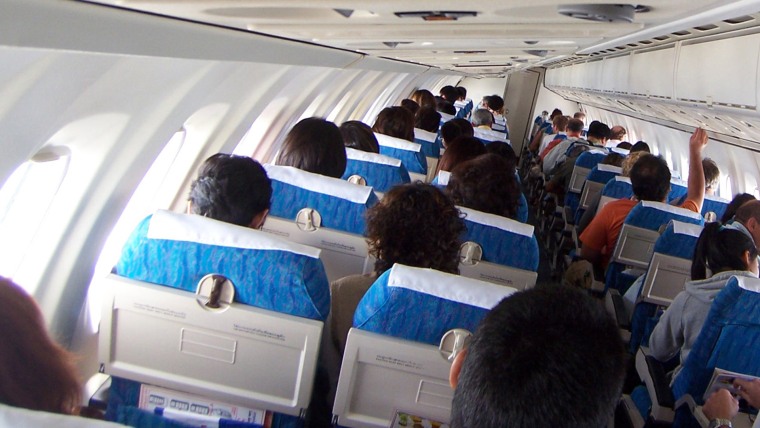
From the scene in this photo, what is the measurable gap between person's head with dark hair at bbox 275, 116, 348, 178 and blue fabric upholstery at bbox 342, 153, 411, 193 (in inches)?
21.8

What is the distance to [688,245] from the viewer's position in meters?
4.14

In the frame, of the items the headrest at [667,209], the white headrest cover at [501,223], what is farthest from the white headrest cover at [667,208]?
the white headrest cover at [501,223]

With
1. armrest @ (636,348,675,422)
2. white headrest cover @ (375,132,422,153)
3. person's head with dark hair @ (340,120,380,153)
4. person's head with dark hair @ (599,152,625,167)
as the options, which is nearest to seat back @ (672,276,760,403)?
armrest @ (636,348,675,422)

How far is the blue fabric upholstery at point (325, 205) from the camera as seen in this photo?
135 inches

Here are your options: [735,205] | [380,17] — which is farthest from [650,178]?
[380,17]

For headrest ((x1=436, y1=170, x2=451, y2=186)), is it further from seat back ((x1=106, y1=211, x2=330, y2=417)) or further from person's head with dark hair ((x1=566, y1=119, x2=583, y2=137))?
person's head with dark hair ((x1=566, y1=119, x2=583, y2=137))

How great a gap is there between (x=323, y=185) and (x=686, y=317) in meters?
1.89

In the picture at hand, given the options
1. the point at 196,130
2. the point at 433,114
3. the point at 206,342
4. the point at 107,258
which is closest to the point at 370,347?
the point at 206,342

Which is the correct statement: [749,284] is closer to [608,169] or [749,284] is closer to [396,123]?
[396,123]

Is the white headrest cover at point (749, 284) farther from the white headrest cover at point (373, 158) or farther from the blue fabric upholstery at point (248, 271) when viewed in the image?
the white headrest cover at point (373, 158)

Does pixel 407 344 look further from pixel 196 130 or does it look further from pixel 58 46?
pixel 196 130

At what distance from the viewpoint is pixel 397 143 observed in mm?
6086

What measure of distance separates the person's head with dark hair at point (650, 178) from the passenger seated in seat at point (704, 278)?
5.58ft

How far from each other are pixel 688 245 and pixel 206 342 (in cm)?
315
